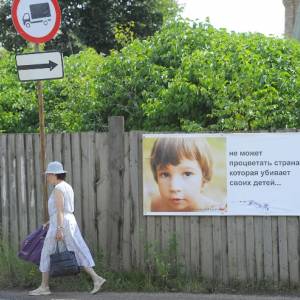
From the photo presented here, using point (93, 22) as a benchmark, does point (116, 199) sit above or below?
below

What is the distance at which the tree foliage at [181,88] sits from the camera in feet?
26.1

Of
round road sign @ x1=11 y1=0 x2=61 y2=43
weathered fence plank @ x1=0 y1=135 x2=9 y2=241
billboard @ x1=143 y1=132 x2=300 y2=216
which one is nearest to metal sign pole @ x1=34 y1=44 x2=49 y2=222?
round road sign @ x1=11 y1=0 x2=61 y2=43

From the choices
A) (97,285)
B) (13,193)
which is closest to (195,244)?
(97,285)

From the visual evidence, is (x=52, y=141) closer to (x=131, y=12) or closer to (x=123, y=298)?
(x=123, y=298)

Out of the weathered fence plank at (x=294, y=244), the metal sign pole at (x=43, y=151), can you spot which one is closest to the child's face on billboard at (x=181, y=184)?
the weathered fence plank at (x=294, y=244)

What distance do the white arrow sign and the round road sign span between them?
0.67ft

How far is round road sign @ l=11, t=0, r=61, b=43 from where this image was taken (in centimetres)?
696

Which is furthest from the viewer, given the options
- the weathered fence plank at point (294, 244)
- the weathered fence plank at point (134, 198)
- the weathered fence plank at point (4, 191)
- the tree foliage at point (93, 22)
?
the tree foliage at point (93, 22)

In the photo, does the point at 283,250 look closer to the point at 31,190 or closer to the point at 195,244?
the point at 195,244

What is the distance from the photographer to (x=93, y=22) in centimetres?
2800

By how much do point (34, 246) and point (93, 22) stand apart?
22.2 m

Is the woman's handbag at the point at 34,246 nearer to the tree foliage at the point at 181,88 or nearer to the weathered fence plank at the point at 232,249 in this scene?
the weathered fence plank at the point at 232,249

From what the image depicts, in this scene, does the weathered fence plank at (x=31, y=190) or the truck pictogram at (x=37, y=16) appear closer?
the truck pictogram at (x=37, y=16)

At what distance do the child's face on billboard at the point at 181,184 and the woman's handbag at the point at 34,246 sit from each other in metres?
1.49
